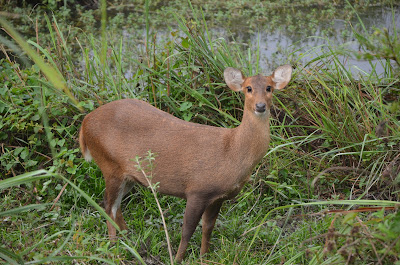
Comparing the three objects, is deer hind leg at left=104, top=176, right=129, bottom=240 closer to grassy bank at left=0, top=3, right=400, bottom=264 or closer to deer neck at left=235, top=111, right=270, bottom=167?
grassy bank at left=0, top=3, right=400, bottom=264

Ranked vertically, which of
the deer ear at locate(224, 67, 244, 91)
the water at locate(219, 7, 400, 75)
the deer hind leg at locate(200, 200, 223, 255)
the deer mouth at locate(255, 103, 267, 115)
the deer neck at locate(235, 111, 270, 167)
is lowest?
the deer hind leg at locate(200, 200, 223, 255)

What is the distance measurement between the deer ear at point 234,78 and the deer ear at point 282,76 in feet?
0.76

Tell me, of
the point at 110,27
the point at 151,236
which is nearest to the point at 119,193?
the point at 151,236

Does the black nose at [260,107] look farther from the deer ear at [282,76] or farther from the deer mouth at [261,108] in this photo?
the deer ear at [282,76]

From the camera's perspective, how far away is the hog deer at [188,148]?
382 cm

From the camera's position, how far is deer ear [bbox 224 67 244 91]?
13.1 feet

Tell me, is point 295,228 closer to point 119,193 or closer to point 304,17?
point 119,193

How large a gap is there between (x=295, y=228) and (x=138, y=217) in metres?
1.24

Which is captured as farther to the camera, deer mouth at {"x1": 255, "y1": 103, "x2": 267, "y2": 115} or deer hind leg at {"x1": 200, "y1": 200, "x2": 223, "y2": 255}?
deer hind leg at {"x1": 200, "y1": 200, "x2": 223, "y2": 255}

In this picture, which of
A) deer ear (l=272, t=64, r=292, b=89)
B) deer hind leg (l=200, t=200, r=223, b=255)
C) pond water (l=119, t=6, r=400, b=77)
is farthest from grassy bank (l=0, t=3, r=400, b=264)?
pond water (l=119, t=6, r=400, b=77)

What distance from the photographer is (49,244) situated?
3934mm

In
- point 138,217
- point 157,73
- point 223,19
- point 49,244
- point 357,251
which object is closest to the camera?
point 357,251

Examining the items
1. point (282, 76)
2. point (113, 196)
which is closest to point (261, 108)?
point (282, 76)

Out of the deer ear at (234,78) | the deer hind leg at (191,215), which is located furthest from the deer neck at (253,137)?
the deer hind leg at (191,215)
